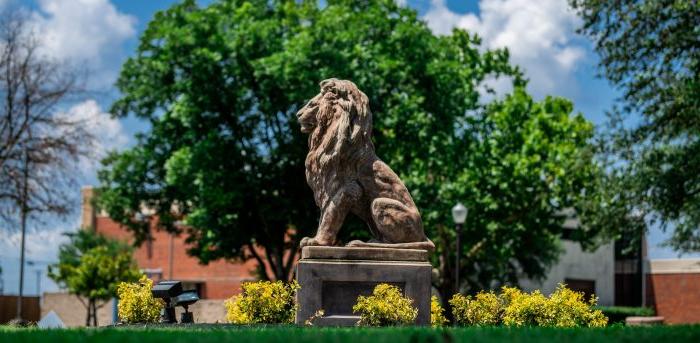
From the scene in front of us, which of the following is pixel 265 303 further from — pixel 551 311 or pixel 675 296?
pixel 675 296

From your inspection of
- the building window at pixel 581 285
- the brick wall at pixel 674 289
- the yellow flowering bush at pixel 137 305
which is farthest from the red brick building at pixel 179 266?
the yellow flowering bush at pixel 137 305

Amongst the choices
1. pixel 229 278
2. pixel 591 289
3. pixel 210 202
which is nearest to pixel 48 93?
pixel 210 202

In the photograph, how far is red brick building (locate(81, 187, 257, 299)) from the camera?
160 feet

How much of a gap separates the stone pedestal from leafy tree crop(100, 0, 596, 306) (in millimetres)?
13414

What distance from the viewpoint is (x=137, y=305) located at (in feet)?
44.6

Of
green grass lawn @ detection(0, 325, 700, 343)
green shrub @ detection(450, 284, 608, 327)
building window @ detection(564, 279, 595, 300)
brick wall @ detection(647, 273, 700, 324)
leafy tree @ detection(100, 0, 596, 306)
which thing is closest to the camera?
green grass lawn @ detection(0, 325, 700, 343)

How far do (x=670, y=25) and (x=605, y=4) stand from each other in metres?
1.71

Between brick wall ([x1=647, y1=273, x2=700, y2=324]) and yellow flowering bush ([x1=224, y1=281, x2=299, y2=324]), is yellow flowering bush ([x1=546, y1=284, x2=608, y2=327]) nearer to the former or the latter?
yellow flowering bush ([x1=224, y1=281, x2=299, y2=324])

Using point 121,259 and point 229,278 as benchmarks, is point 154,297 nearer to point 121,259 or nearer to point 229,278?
point 121,259

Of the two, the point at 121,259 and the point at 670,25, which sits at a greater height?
the point at 670,25

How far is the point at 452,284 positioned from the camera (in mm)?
33438

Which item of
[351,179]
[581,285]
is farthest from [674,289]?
[351,179]

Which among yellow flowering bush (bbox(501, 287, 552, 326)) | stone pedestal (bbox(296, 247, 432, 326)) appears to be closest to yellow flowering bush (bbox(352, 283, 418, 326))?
stone pedestal (bbox(296, 247, 432, 326))

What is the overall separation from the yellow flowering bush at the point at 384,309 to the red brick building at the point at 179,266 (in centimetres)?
3553
